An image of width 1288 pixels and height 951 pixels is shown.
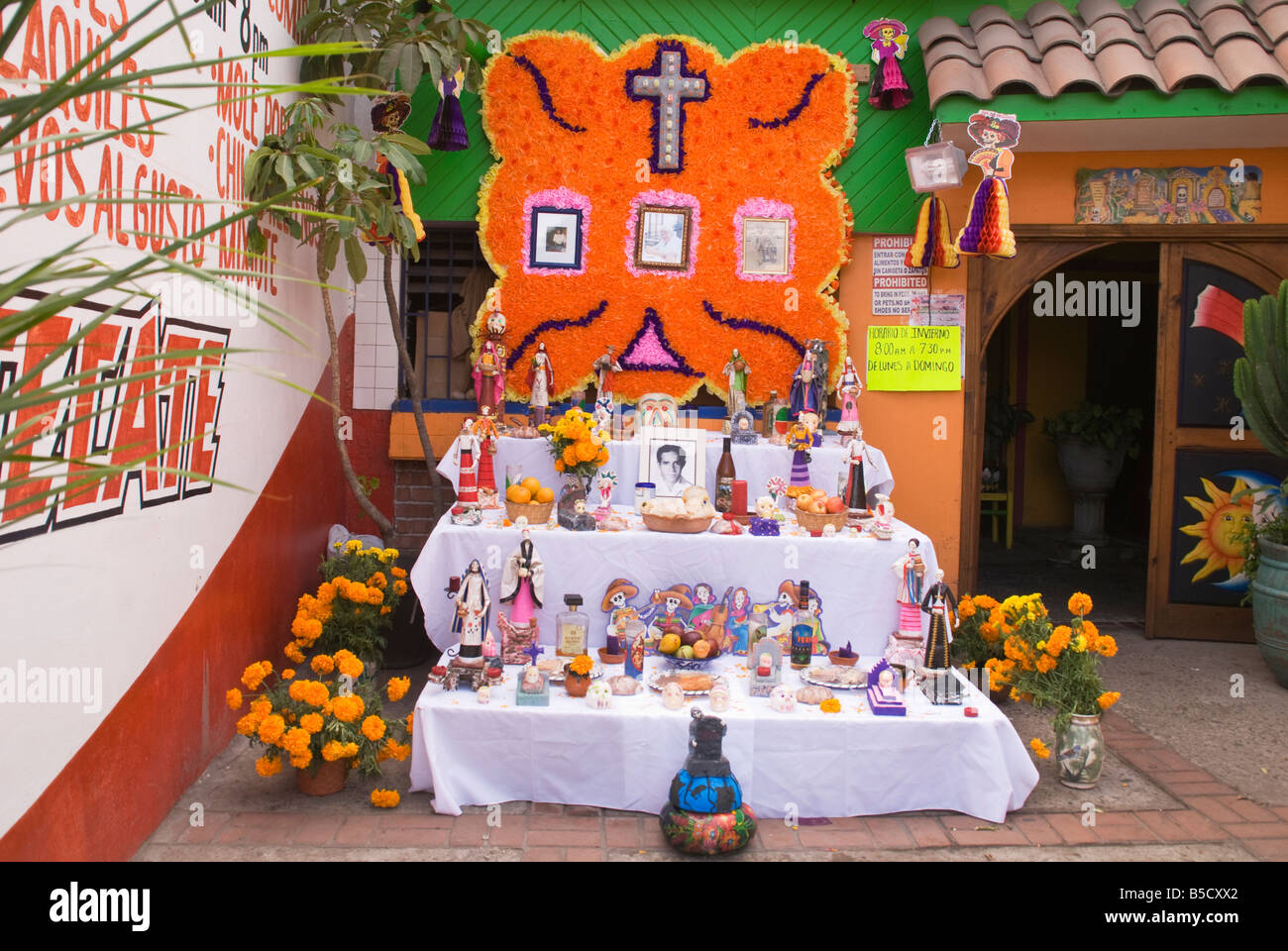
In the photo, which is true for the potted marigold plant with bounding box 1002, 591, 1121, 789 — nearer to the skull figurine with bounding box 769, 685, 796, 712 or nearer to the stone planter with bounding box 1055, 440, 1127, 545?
the skull figurine with bounding box 769, 685, 796, 712

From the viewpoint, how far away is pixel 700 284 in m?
6.66

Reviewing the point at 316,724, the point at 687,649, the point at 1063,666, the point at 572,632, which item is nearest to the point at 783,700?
the point at 687,649

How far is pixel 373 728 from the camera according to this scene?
4.28 meters

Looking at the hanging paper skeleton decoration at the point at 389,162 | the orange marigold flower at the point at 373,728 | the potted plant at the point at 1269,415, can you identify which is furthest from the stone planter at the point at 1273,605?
the hanging paper skeleton decoration at the point at 389,162

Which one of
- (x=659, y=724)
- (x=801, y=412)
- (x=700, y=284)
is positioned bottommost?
(x=659, y=724)

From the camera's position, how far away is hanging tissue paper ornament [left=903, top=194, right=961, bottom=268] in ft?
20.8

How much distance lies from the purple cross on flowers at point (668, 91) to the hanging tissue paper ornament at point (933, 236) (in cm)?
156

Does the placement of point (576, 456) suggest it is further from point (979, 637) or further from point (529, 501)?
point (979, 637)

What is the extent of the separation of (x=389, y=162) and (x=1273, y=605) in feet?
18.3

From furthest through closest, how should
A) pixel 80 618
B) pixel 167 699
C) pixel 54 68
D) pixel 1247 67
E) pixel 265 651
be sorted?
pixel 1247 67 < pixel 265 651 < pixel 167 699 < pixel 80 618 < pixel 54 68

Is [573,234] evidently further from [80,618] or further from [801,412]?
[80,618]

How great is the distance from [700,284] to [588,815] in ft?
11.8

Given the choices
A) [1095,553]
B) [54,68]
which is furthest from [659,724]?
[1095,553]

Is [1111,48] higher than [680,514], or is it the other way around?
[1111,48]
